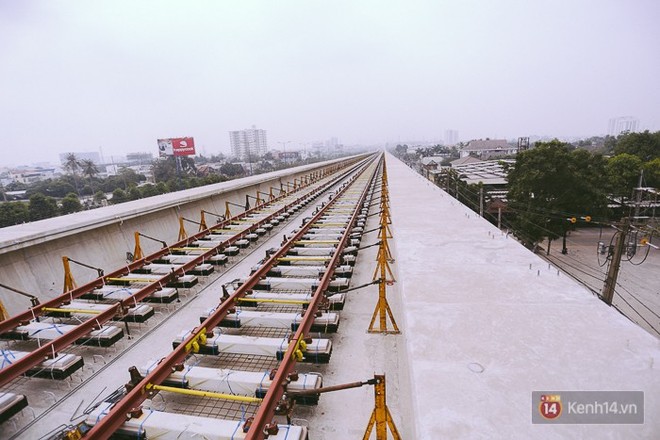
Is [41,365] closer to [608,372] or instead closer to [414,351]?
[414,351]

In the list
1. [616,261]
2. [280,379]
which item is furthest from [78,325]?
[616,261]

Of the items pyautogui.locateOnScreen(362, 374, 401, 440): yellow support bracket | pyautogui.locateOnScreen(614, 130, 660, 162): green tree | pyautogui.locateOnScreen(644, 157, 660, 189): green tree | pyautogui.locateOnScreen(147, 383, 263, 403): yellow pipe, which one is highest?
pyautogui.locateOnScreen(614, 130, 660, 162): green tree

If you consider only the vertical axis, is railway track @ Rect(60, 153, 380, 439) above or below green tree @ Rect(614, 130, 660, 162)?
below

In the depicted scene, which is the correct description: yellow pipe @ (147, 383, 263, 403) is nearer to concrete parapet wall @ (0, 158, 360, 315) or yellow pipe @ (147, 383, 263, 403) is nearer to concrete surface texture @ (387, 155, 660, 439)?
concrete surface texture @ (387, 155, 660, 439)

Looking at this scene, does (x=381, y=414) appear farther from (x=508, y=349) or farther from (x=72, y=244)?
(x=72, y=244)

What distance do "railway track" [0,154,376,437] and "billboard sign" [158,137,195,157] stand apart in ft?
211

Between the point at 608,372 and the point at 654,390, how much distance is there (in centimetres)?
29

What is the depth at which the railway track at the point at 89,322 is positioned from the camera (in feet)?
13.6

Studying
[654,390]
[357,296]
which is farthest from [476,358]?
[357,296]

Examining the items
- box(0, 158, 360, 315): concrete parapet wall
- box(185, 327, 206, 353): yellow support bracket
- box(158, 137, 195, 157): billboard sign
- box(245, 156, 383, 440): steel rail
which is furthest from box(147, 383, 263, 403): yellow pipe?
box(158, 137, 195, 157): billboard sign

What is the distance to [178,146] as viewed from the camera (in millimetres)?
67938

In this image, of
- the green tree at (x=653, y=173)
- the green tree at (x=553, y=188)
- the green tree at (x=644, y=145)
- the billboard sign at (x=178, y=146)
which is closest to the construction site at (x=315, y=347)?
the green tree at (x=553, y=188)

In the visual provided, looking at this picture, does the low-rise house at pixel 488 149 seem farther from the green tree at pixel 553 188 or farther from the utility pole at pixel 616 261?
the utility pole at pixel 616 261

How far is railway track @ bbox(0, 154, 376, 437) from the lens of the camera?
4.16m
